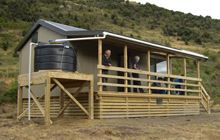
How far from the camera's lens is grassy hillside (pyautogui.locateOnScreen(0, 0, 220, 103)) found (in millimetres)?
38938

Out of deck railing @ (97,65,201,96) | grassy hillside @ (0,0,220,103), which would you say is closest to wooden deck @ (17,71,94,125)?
deck railing @ (97,65,201,96)

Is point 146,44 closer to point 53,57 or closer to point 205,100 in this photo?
point 53,57

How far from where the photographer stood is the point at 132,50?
1934 centimetres

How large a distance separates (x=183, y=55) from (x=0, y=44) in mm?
21648

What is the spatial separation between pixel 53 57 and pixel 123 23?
39236 mm

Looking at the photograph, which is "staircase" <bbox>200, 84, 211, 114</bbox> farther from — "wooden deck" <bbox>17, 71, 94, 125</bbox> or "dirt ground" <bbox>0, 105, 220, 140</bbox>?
"wooden deck" <bbox>17, 71, 94, 125</bbox>

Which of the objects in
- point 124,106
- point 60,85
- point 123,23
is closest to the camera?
point 60,85

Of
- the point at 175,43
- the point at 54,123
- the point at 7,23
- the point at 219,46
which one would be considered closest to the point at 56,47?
the point at 54,123

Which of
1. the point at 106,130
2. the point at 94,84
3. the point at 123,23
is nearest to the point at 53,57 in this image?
the point at 94,84

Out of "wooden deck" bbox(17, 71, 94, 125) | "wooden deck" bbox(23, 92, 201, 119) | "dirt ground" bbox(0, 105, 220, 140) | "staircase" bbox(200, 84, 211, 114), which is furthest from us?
"staircase" bbox(200, 84, 211, 114)

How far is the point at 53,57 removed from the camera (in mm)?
14008

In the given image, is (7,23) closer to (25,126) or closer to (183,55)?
(183,55)

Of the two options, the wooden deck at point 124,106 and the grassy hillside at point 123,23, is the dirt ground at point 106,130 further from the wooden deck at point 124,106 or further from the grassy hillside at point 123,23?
the grassy hillside at point 123,23

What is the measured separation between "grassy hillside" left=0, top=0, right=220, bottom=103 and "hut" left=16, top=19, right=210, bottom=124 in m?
11.8
